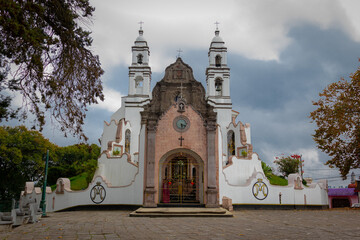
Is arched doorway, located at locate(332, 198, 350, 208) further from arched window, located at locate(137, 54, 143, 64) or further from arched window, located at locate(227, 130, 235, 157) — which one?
arched window, located at locate(137, 54, 143, 64)

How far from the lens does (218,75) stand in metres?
33.0

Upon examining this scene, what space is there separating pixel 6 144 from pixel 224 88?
23509mm

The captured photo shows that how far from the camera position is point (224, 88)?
32625mm

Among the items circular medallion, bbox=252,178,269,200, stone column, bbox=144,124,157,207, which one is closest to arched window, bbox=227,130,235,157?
circular medallion, bbox=252,178,269,200

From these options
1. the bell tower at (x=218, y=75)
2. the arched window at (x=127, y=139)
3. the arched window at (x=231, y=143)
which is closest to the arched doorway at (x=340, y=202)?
the arched window at (x=231, y=143)

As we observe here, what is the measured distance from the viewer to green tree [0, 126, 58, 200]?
3222 centimetres

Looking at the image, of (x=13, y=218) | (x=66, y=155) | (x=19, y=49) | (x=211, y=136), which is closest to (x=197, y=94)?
(x=211, y=136)

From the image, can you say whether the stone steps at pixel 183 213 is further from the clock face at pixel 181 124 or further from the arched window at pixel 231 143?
the arched window at pixel 231 143

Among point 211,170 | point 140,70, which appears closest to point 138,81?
point 140,70

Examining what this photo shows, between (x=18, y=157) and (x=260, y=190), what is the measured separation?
25592 millimetres

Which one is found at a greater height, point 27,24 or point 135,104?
point 135,104

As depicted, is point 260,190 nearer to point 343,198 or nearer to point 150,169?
point 150,169

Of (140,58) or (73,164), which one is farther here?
(73,164)

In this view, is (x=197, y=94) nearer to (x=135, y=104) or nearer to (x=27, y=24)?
(x=135, y=104)
